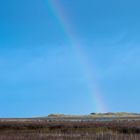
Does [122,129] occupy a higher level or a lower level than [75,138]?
higher

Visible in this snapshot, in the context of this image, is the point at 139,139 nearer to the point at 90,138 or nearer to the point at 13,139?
the point at 90,138

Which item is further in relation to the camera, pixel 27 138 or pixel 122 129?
pixel 122 129

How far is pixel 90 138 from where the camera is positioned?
34.6 meters

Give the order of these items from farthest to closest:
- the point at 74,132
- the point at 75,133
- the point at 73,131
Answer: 1. the point at 73,131
2. the point at 74,132
3. the point at 75,133

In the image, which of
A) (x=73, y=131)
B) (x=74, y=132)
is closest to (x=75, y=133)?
(x=74, y=132)

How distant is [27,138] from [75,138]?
425cm

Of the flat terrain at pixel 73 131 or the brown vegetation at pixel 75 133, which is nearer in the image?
the brown vegetation at pixel 75 133

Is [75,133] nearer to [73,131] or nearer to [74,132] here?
[74,132]

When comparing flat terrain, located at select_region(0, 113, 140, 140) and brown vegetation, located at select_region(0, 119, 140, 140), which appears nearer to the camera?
brown vegetation, located at select_region(0, 119, 140, 140)

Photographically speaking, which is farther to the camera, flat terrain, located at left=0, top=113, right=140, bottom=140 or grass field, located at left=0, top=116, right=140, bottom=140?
flat terrain, located at left=0, top=113, right=140, bottom=140

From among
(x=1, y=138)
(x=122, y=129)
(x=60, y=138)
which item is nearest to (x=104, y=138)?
(x=60, y=138)

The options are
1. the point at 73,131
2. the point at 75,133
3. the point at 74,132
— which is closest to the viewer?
the point at 75,133

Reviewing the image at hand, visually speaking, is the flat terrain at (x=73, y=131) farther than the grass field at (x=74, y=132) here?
Yes

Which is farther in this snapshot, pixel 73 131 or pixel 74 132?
pixel 73 131
